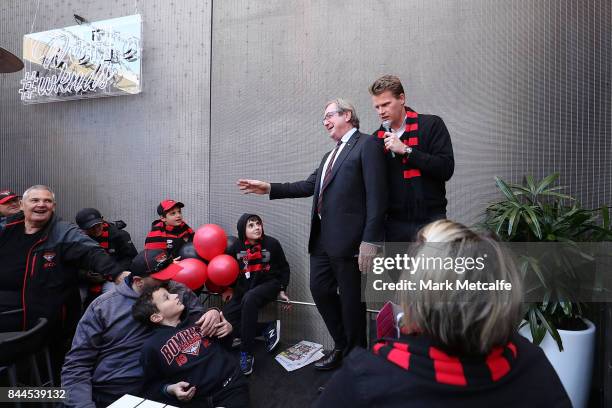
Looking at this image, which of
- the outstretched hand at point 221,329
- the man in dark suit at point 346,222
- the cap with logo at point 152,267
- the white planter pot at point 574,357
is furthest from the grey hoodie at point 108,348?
the white planter pot at point 574,357

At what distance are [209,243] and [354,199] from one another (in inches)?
57.9

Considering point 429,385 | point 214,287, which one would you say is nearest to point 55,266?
point 214,287

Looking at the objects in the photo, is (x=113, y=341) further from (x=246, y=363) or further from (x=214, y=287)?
(x=214, y=287)

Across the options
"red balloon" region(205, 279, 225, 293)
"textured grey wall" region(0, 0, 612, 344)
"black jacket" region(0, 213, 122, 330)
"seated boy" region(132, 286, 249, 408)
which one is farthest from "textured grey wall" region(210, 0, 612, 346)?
"seated boy" region(132, 286, 249, 408)

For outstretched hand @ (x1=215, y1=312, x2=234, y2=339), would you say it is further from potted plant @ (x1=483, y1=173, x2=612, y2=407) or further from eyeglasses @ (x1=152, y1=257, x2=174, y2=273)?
potted plant @ (x1=483, y1=173, x2=612, y2=407)

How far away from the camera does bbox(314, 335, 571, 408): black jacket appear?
0.62 metres

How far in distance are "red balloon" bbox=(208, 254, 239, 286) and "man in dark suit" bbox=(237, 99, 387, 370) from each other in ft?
2.75

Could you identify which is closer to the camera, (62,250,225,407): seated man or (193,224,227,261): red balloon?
(62,250,225,407): seated man

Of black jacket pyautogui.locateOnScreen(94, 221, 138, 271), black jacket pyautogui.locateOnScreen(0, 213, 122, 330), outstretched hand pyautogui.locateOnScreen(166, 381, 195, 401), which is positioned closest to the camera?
outstretched hand pyautogui.locateOnScreen(166, 381, 195, 401)

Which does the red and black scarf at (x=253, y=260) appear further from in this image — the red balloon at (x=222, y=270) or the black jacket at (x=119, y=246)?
the black jacket at (x=119, y=246)

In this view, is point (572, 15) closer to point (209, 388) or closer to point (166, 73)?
point (209, 388)

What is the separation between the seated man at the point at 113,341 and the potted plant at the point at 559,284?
5.34 ft

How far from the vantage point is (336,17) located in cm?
310

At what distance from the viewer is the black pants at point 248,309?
8.92 feet
